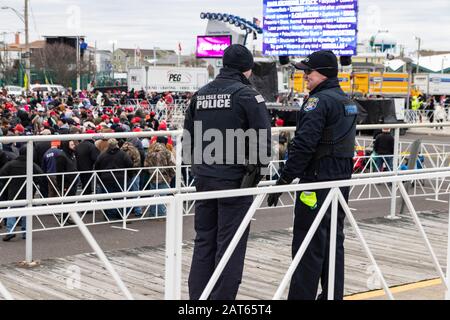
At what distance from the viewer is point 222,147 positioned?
526 cm

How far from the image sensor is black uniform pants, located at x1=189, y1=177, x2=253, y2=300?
4.93 m

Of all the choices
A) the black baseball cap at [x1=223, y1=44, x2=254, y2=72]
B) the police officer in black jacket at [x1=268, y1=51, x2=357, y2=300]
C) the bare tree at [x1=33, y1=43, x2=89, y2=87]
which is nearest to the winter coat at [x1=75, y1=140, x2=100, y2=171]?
the black baseball cap at [x1=223, y1=44, x2=254, y2=72]

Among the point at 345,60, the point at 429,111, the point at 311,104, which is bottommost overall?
the point at 429,111

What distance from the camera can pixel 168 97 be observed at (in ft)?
130

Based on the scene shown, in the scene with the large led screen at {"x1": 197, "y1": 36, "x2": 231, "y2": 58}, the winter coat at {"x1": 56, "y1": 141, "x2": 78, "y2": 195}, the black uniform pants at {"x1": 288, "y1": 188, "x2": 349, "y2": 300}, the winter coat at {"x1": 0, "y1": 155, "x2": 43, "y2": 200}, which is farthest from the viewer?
the large led screen at {"x1": 197, "y1": 36, "x2": 231, "y2": 58}

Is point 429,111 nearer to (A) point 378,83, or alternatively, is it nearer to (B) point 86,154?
(A) point 378,83

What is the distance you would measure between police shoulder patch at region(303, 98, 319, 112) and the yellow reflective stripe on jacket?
2.32ft

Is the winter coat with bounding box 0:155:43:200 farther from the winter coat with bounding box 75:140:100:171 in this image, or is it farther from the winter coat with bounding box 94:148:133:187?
the winter coat with bounding box 75:140:100:171

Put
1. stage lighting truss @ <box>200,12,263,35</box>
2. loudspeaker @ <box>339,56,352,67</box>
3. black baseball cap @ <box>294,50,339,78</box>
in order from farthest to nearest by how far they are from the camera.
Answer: stage lighting truss @ <box>200,12,263,35</box> < loudspeaker @ <box>339,56,352,67</box> < black baseball cap @ <box>294,50,339,78</box>

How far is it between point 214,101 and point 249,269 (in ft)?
8.69

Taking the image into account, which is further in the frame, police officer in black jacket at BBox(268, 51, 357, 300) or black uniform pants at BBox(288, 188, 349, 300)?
police officer in black jacket at BBox(268, 51, 357, 300)

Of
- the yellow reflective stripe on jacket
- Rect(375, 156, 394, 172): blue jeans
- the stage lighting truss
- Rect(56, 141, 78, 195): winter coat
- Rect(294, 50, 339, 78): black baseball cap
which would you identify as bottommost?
Rect(375, 156, 394, 172): blue jeans

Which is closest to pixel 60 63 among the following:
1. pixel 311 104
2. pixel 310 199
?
pixel 311 104
